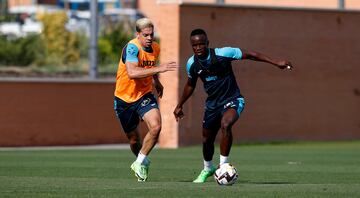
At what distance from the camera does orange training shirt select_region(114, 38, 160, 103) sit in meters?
15.8

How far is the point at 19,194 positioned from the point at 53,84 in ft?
60.3

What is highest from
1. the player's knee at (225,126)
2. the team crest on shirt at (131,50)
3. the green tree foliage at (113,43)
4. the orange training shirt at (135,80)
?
the team crest on shirt at (131,50)

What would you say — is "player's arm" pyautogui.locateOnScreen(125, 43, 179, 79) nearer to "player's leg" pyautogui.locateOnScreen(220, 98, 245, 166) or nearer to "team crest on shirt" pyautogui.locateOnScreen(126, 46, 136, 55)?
"team crest on shirt" pyautogui.locateOnScreen(126, 46, 136, 55)

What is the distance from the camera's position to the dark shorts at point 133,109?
52.2 ft

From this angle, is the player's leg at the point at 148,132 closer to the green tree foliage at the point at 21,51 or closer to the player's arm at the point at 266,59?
the player's arm at the point at 266,59

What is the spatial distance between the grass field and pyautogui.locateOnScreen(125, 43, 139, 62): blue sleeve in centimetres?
174

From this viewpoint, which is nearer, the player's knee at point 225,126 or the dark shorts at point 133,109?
the player's knee at point 225,126

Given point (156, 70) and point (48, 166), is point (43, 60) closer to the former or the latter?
point (48, 166)

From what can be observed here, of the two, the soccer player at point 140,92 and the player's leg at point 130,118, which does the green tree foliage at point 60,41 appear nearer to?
the player's leg at point 130,118

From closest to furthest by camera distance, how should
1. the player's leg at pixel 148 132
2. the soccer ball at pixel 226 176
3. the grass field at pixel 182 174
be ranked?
the grass field at pixel 182 174
the soccer ball at pixel 226 176
the player's leg at pixel 148 132

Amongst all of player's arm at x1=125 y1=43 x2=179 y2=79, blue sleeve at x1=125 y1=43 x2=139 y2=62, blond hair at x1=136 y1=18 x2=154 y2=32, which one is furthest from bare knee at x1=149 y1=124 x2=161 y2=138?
blond hair at x1=136 y1=18 x2=154 y2=32

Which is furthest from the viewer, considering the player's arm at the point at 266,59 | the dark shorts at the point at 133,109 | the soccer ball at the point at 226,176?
the dark shorts at the point at 133,109

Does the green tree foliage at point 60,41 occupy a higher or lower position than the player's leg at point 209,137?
lower

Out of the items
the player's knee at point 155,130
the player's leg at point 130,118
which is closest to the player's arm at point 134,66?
the player's leg at point 130,118
